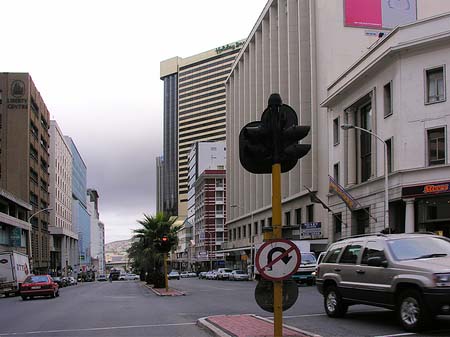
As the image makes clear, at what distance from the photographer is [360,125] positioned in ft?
140

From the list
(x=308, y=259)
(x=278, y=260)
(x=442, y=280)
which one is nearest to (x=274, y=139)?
(x=278, y=260)

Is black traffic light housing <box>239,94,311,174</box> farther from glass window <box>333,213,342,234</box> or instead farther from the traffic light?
glass window <box>333,213,342,234</box>

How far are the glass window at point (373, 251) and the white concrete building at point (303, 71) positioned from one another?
115ft

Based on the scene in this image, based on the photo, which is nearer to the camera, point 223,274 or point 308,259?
point 308,259

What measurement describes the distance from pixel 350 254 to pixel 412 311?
271 centimetres

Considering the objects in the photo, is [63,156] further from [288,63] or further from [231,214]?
[288,63]

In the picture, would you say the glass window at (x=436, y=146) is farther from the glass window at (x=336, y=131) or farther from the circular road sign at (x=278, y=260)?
the circular road sign at (x=278, y=260)

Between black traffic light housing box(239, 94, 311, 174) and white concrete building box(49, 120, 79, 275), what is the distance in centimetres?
8745

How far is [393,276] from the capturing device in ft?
36.3

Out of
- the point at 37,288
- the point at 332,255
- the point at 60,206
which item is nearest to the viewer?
the point at 332,255

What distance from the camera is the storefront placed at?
33.1 m

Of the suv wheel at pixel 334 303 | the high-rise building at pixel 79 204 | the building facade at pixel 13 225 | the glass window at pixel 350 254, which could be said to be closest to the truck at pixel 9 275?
the building facade at pixel 13 225

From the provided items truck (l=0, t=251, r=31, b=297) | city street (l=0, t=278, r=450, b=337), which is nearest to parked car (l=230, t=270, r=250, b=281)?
truck (l=0, t=251, r=31, b=297)

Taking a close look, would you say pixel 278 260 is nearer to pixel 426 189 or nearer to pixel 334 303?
pixel 334 303
